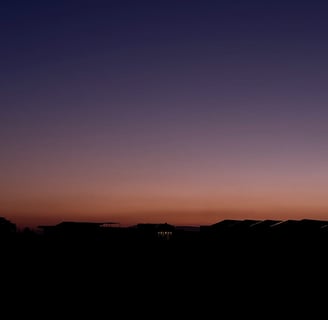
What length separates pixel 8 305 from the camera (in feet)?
Result: 50.1

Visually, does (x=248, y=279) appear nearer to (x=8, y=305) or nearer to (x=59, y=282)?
A: (x=59, y=282)

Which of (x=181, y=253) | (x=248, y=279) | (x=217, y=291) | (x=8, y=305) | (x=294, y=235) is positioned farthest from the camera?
(x=294, y=235)

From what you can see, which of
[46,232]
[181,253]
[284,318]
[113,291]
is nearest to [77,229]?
[46,232]

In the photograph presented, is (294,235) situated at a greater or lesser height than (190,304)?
greater

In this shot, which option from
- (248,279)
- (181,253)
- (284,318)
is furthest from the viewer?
(181,253)

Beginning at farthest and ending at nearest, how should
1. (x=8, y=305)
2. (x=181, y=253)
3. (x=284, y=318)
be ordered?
(x=181, y=253), (x=8, y=305), (x=284, y=318)

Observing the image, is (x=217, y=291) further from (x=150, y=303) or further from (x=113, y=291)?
(x=113, y=291)

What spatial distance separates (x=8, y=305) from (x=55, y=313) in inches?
74.9

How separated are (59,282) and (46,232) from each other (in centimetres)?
3228

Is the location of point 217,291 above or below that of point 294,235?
below

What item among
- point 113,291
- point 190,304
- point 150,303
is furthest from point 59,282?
point 190,304

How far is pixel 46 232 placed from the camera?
49.0 metres

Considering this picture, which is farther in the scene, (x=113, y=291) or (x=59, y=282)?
(x=59, y=282)

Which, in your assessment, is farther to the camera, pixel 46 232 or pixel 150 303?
pixel 46 232
